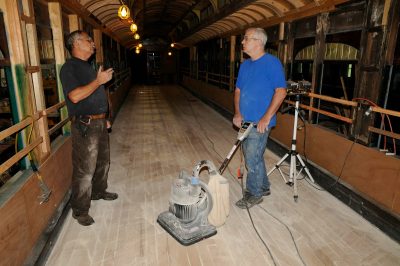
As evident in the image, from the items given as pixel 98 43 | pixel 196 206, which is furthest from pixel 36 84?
pixel 98 43

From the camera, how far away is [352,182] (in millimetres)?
3805

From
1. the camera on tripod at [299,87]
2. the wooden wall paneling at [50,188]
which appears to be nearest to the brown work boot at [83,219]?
the wooden wall paneling at [50,188]

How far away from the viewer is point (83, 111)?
3061mm

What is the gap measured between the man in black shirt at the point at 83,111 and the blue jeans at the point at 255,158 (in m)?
1.78

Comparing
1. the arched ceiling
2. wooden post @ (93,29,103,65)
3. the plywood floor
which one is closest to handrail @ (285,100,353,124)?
the plywood floor

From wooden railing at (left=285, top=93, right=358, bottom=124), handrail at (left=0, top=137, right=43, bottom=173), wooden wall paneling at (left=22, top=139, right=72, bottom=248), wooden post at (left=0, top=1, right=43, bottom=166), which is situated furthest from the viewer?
wooden railing at (left=285, top=93, right=358, bottom=124)

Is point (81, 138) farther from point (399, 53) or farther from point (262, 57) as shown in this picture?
point (399, 53)

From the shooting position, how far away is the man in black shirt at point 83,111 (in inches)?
114

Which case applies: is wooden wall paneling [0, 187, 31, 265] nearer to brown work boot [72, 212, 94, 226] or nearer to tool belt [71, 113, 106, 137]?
brown work boot [72, 212, 94, 226]

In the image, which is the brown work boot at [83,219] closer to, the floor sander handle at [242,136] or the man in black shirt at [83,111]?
the man in black shirt at [83,111]

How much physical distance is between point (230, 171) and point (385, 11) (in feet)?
10.4

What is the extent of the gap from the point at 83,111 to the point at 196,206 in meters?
1.60

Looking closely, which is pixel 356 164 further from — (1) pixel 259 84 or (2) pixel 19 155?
(2) pixel 19 155

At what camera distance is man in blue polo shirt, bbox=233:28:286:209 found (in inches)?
126
